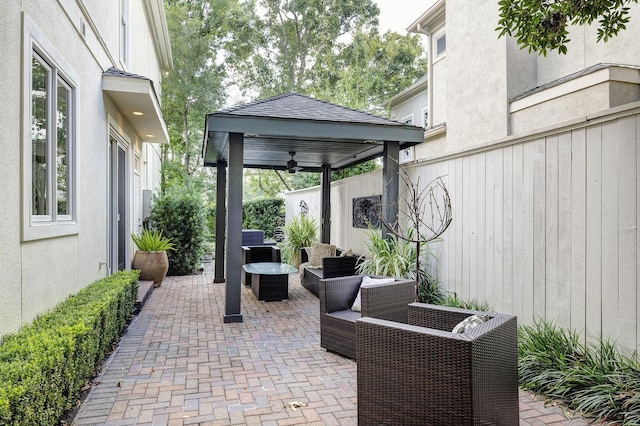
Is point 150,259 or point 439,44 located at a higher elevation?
point 439,44

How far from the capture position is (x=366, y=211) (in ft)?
26.8

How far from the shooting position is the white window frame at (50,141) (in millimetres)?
3066

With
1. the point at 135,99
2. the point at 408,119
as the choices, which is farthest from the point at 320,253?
the point at 408,119

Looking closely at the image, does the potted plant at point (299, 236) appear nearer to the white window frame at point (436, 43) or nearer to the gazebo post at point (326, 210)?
the gazebo post at point (326, 210)

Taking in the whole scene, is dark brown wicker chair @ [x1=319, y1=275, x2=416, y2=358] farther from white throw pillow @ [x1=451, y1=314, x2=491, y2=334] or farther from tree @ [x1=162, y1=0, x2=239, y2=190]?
tree @ [x1=162, y1=0, x2=239, y2=190]

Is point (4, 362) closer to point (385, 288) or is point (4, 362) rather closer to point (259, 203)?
point (385, 288)

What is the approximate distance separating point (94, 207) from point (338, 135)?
3404 mm

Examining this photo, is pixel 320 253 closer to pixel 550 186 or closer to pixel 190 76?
pixel 550 186

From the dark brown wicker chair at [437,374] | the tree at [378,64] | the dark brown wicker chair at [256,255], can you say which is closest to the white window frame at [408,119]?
the tree at [378,64]

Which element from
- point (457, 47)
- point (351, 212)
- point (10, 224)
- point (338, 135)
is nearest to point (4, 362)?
point (10, 224)

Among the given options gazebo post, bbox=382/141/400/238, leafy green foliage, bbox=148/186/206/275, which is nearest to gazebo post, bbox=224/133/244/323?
gazebo post, bbox=382/141/400/238

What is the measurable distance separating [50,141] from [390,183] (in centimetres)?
436

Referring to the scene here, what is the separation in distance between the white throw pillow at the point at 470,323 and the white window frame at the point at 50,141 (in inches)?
127

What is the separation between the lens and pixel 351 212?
907cm
